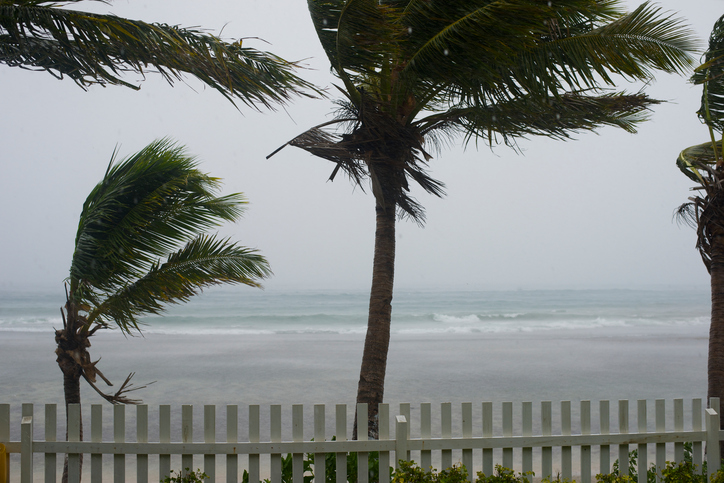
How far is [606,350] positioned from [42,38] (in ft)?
82.5

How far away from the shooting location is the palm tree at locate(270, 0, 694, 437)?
12.1 feet

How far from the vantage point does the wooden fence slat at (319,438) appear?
11.7ft

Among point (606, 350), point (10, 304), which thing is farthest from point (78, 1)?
point (10, 304)

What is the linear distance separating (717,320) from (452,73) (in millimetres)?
3908

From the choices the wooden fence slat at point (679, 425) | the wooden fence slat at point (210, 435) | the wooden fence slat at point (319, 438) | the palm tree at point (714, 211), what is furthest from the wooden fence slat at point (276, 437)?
the palm tree at point (714, 211)

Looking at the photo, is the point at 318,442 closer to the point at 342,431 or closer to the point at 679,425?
the point at 342,431

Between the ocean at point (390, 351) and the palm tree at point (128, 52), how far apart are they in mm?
7797

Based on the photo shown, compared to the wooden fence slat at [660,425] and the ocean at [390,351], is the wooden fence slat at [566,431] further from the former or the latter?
the ocean at [390,351]

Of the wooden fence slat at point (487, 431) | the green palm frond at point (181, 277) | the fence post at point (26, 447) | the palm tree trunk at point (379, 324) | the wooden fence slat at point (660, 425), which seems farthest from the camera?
the green palm frond at point (181, 277)

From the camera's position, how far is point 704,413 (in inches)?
155

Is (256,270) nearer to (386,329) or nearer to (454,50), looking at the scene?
(386,329)

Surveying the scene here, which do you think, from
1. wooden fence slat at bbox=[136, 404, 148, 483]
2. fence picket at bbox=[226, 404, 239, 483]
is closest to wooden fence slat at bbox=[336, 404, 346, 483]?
fence picket at bbox=[226, 404, 239, 483]

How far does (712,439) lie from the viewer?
3.88 meters

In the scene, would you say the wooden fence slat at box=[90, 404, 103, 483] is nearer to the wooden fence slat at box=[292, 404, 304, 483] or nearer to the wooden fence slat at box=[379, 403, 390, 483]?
the wooden fence slat at box=[292, 404, 304, 483]
